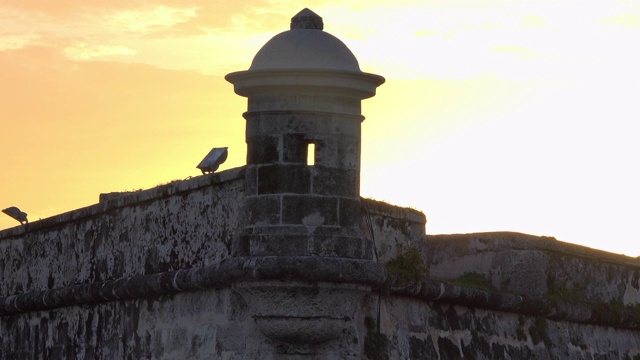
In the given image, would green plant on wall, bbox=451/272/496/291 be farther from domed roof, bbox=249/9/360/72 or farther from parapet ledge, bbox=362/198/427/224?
domed roof, bbox=249/9/360/72

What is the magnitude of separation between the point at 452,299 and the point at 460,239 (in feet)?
5.45

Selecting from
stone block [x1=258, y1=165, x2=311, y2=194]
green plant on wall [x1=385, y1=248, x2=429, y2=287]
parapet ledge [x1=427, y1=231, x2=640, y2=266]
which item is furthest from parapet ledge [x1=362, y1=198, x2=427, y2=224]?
parapet ledge [x1=427, y1=231, x2=640, y2=266]

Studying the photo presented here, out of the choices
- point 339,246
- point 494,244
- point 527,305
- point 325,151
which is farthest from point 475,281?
point 325,151

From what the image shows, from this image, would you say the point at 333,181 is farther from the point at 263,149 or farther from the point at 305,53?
the point at 305,53

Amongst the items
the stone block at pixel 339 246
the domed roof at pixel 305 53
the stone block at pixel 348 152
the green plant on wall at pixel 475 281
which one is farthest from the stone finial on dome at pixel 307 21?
the green plant on wall at pixel 475 281

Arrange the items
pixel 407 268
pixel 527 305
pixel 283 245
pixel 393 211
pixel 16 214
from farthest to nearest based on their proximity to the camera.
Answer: pixel 16 214, pixel 527 305, pixel 393 211, pixel 407 268, pixel 283 245

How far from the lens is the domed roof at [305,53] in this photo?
11.9 meters

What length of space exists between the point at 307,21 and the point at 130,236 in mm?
2678

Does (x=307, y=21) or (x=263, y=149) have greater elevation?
(x=307, y=21)

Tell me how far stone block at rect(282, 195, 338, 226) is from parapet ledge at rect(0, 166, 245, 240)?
58 cm

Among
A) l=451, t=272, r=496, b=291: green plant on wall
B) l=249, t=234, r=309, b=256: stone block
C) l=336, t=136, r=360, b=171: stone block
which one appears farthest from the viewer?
l=451, t=272, r=496, b=291: green plant on wall

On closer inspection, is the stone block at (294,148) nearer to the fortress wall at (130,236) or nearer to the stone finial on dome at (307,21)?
the fortress wall at (130,236)

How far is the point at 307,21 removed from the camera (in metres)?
12.3

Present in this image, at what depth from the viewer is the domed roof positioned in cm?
1188
